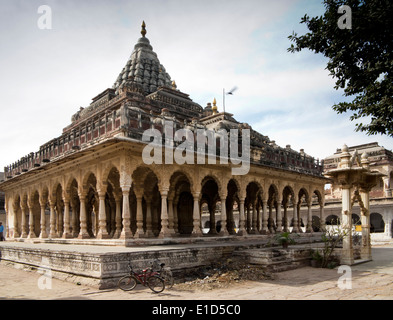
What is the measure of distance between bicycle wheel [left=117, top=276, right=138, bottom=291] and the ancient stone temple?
3017 mm

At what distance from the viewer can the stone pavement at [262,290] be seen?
7927mm

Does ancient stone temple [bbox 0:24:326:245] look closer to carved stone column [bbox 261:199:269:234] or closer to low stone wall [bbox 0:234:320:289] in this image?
carved stone column [bbox 261:199:269:234]

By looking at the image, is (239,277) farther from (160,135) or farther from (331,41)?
(331,41)

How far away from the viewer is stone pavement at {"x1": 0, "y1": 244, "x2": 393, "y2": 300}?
7927mm

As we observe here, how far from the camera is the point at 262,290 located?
8.70 metres

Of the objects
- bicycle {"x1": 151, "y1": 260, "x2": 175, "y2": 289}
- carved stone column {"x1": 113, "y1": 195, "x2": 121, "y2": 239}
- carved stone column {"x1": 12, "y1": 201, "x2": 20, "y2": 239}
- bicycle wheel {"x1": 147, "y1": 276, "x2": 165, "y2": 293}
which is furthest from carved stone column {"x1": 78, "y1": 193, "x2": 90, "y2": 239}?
carved stone column {"x1": 12, "y1": 201, "x2": 20, "y2": 239}

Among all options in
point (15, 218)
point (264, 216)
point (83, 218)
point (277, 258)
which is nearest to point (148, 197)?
point (83, 218)

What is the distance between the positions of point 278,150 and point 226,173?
492 cm

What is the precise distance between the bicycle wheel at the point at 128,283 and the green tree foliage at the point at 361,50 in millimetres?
6703

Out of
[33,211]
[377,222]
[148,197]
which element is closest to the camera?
[148,197]

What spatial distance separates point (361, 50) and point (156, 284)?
7710mm

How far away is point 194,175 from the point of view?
14977 mm

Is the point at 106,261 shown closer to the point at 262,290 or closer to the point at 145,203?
the point at 262,290
